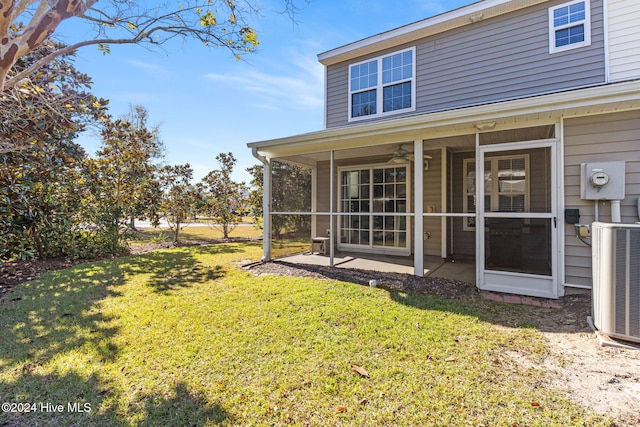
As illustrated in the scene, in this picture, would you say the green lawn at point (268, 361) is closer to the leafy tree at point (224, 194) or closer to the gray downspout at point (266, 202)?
the gray downspout at point (266, 202)

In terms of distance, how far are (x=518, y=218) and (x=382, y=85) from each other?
524 cm

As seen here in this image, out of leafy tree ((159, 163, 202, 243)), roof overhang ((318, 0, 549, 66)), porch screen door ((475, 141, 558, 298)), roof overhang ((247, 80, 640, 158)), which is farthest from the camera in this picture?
leafy tree ((159, 163, 202, 243))

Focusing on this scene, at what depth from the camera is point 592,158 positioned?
4.23 meters

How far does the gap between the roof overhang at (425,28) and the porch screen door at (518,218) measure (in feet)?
13.7

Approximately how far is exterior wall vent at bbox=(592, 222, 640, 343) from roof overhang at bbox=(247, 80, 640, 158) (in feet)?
6.37

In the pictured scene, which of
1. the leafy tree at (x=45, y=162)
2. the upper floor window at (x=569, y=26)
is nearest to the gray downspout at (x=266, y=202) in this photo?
the leafy tree at (x=45, y=162)

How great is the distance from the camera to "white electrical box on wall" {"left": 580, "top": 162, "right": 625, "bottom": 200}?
3.99 meters

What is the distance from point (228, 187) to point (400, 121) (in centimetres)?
896

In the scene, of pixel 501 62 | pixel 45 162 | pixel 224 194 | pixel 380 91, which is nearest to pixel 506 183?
pixel 501 62

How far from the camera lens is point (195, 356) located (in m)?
2.75

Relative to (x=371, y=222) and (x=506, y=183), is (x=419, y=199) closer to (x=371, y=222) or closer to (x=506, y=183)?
(x=506, y=183)

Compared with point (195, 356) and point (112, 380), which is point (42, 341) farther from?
point (195, 356)

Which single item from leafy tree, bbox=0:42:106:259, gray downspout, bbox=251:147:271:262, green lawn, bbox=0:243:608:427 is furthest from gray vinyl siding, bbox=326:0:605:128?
leafy tree, bbox=0:42:106:259

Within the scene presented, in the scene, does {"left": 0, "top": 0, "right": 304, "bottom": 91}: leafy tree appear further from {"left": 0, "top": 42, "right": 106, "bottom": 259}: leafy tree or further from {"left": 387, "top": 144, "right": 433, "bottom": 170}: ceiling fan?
{"left": 387, "top": 144, "right": 433, "bottom": 170}: ceiling fan
